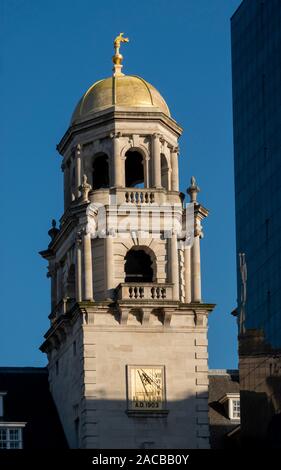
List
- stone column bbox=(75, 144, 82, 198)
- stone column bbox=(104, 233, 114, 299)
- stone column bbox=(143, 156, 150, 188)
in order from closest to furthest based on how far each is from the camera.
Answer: stone column bbox=(104, 233, 114, 299), stone column bbox=(143, 156, 150, 188), stone column bbox=(75, 144, 82, 198)

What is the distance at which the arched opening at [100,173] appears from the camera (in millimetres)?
146625

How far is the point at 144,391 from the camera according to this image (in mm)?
139750

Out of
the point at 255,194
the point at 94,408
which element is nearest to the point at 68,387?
the point at 94,408

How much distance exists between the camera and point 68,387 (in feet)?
473

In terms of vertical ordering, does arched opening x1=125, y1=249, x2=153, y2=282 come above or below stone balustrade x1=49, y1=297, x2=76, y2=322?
above

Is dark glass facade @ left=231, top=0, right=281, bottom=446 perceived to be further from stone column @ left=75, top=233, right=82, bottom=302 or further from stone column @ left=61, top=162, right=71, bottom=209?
stone column @ left=61, top=162, right=71, bottom=209

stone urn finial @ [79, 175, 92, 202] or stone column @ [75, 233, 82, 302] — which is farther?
stone urn finial @ [79, 175, 92, 202]

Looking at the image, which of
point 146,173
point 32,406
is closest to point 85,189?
point 146,173

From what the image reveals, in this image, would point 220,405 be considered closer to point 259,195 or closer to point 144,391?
point 144,391

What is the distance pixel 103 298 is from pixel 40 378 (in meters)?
11.3

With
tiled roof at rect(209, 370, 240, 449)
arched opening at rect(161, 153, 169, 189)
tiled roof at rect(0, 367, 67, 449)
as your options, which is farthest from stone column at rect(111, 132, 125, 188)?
tiled roof at rect(209, 370, 240, 449)

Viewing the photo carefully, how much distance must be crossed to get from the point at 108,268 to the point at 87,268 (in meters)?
1.09

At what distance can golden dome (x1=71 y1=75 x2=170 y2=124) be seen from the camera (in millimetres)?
145500

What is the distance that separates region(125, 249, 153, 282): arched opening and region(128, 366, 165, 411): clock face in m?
5.95
